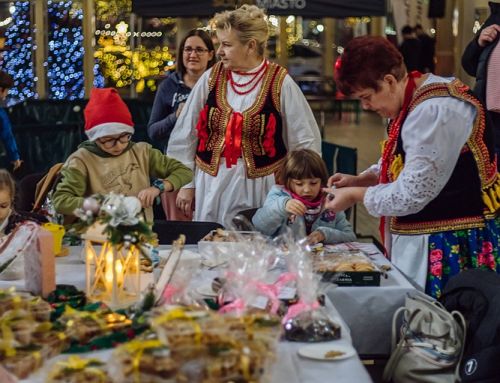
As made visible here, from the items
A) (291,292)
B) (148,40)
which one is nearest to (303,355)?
(291,292)

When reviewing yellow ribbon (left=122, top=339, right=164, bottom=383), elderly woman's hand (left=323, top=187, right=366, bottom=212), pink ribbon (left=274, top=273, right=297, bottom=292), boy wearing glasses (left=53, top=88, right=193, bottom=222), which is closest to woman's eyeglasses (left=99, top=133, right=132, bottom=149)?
boy wearing glasses (left=53, top=88, right=193, bottom=222)

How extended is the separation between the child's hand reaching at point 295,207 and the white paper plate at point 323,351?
1384 mm

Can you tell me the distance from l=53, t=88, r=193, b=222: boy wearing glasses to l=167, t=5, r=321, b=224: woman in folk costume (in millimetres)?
470

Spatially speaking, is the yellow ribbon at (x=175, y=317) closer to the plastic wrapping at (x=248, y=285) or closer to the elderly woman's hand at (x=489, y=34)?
the plastic wrapping at (x=248, y=285)

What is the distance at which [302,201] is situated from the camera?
4195 millimetres

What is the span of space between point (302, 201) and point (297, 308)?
1.42 m

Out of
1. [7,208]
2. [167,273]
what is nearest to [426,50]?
[7,208]

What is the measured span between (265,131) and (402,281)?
159cm

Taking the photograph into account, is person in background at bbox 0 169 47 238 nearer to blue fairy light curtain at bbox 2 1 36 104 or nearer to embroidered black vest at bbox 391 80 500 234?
embroidered black vest at bbox 391 80 500 234

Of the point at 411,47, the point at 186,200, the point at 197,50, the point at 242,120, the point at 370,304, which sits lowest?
the point at 370,304

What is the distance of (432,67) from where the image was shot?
11.8 m

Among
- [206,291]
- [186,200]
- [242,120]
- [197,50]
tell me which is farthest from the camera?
[197,50]

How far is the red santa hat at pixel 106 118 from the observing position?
4.22 m

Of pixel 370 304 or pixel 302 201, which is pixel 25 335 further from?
pixel 302 201
